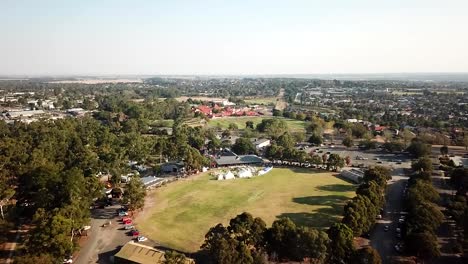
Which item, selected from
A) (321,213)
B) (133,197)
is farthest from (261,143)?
(133,197)

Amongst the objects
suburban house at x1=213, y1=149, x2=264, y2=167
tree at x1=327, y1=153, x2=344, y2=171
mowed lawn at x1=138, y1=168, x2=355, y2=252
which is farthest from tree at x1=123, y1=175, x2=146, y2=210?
tree at x1=327, y1=153, x2=344, y2=171

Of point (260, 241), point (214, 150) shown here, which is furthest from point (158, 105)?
point (260, 241)

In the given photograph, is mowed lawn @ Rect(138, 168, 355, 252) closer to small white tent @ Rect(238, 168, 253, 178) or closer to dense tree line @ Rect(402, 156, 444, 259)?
small white tent @ Rect(238, 168, 253, 178)

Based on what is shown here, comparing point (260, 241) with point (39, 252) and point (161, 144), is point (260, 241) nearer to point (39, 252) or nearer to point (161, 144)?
point (39, 252)

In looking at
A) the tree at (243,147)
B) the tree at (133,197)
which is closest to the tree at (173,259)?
the tree at (133,197)

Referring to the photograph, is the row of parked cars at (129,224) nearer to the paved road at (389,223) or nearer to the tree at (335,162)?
the paved road at (389,223)

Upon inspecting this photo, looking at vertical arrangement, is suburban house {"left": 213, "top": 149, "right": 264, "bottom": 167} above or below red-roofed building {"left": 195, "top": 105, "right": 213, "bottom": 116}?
below
